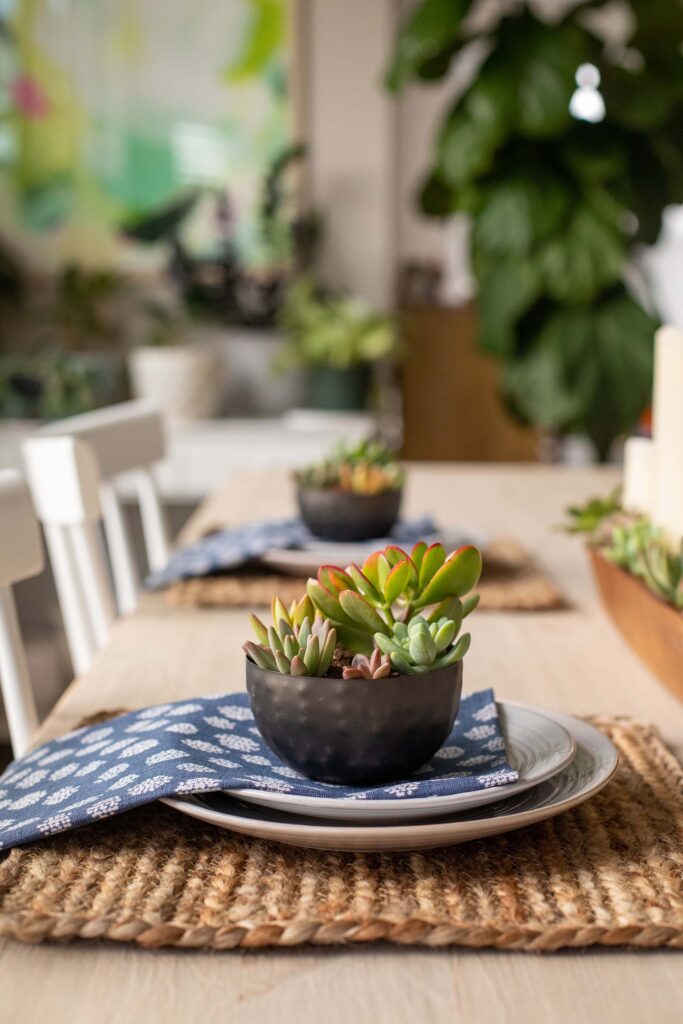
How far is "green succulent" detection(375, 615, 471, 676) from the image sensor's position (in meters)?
0.56

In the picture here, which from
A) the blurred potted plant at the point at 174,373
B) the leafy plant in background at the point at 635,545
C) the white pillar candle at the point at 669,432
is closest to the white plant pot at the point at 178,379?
the blurred potted plant at the point at 174,373

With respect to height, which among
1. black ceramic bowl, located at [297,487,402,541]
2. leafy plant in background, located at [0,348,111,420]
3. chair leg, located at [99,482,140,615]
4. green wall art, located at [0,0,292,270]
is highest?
green wall art, located at [0,0,292,270]

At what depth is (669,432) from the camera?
92 cm

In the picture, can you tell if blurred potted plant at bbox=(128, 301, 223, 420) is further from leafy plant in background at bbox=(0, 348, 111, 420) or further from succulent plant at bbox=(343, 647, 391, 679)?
succulent plant at bbox=(343, 647, 391, 679)

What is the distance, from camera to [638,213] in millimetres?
2865

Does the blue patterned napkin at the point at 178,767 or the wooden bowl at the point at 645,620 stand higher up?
the blue patterned napkin at the point at 178,767

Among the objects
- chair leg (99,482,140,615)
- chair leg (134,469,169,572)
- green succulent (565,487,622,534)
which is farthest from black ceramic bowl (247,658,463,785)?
chair leg (134,469,169,572)

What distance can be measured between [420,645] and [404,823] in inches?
3.3

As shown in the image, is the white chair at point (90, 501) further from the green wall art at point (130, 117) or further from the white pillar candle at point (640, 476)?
the green wall art at point (130, 117)

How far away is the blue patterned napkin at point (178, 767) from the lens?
1.82 ft

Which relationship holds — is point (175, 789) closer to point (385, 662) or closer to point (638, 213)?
point (385, 662)

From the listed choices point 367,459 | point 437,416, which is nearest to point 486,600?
point 367,459

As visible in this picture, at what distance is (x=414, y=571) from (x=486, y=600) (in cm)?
54

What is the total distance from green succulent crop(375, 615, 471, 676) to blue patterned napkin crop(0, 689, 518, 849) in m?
0.05
